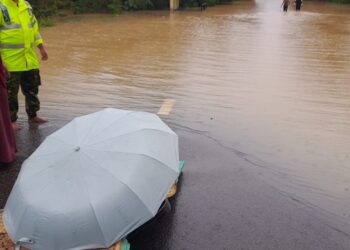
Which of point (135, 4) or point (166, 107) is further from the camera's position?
point (135, 4)

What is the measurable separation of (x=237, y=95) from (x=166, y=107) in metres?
1.54

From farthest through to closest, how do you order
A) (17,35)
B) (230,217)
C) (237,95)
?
(237,95), (17,35), (230,217)

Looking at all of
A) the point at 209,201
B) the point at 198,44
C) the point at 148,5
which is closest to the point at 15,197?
the point at 209,201

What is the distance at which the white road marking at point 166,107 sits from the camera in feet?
22.2

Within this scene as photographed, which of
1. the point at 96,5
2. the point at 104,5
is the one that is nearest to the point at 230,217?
the point at 104,5

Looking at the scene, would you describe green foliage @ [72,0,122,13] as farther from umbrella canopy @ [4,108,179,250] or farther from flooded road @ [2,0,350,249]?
umbrella canopy @ [4,108,179,250]

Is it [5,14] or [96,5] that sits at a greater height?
[5,14]

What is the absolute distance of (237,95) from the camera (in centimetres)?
776

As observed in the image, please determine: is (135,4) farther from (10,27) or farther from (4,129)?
(4,129)

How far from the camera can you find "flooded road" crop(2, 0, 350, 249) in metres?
4.75

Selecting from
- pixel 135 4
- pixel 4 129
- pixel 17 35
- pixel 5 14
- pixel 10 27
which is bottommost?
pixel 4 129

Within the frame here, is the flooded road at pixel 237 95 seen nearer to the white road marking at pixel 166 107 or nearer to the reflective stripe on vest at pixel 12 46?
the white road marking at pixel 166 107

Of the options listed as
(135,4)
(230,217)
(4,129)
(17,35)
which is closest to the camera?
(230,217)

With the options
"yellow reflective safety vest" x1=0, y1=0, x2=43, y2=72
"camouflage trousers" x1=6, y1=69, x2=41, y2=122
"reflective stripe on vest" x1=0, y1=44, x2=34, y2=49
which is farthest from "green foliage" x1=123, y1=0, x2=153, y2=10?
"reflective stripe on vest" x1=0, y1=44, x2=34, y2=49
